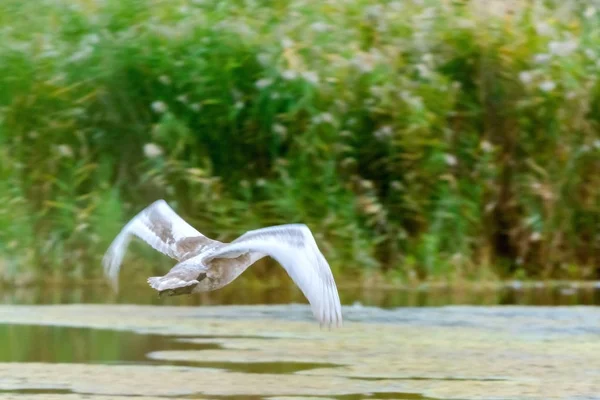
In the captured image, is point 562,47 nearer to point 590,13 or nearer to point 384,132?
point 590,13

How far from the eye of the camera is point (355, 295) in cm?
815

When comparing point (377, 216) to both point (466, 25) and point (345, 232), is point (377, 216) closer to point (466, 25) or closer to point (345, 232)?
point (345, 232)

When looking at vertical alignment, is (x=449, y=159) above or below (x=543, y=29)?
below

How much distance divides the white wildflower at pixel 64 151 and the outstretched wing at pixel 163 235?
285 cm

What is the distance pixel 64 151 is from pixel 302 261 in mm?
4090

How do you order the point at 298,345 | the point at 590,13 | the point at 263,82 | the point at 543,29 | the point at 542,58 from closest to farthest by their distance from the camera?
1. the point at 298,345
2. the point at 263,82
3. the point at 542,58
4. the point at 543,29
5. the point at 590,13

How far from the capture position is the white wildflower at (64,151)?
8.27 m

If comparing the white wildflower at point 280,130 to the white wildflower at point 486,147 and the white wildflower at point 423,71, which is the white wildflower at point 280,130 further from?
the white wildflower at point 486,147

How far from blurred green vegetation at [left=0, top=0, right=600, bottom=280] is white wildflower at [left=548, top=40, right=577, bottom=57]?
0.02 metres

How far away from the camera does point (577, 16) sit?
973 cm

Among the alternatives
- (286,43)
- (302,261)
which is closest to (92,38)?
(286,43)

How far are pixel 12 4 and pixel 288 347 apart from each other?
11.3 feet

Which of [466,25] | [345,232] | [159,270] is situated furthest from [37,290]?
[466,25]

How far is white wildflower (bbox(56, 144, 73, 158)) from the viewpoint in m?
8.27
